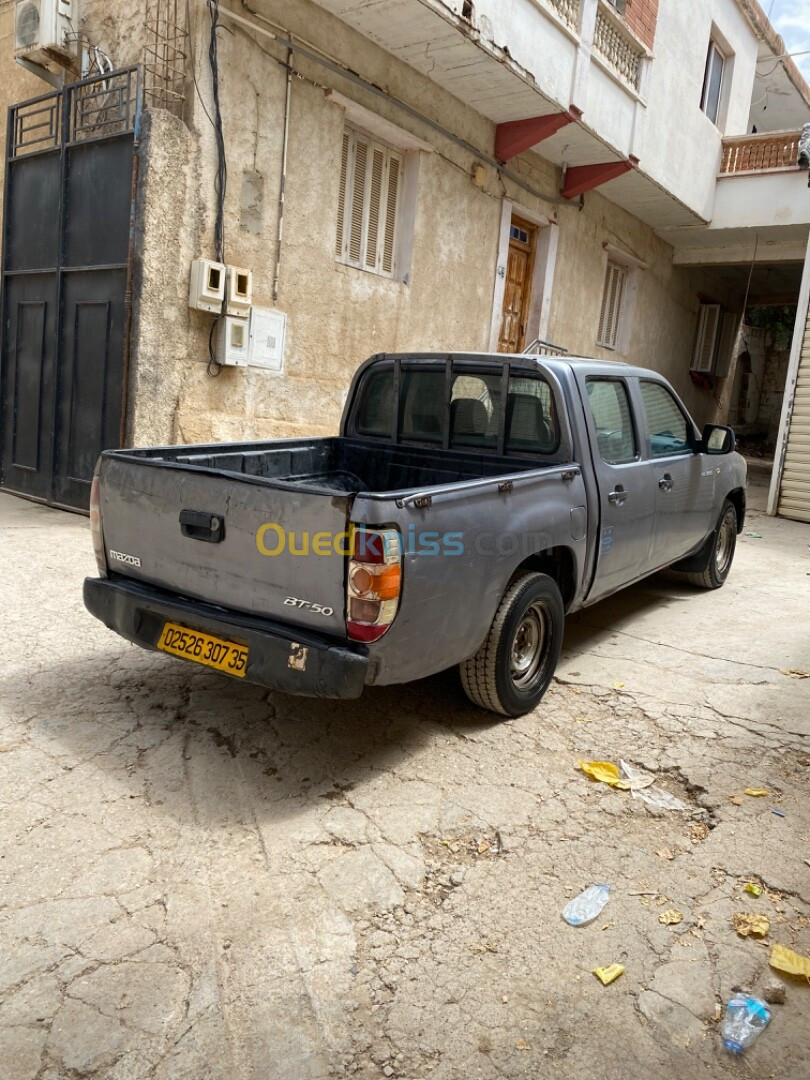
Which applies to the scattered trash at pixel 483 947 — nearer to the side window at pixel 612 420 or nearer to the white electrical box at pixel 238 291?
the side window at pixel 612 420

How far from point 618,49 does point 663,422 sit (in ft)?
26.9

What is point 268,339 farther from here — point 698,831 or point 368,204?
point 698,831

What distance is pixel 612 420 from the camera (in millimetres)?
4527

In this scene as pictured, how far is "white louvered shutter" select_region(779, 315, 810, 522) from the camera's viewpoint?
1136 centimetres

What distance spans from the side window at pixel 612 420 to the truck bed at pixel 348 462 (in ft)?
1.55

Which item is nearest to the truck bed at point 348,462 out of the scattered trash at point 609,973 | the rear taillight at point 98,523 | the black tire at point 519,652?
the rear taillight at point 98,523

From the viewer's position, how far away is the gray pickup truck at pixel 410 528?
9.28ft

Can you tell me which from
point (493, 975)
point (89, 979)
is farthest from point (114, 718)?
point (493, 975)

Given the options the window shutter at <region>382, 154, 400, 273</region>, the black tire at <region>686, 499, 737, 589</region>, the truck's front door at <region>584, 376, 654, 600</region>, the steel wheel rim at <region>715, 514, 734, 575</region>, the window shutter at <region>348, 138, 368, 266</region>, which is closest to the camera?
the truck's front door at <region>584, 376, 654, 600</region>

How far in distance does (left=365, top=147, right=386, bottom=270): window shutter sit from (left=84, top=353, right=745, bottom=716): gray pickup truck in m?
4.82

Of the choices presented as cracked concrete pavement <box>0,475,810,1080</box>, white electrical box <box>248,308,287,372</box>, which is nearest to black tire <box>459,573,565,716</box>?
cracked concrete pavement <box>0,475,810,1080</box>

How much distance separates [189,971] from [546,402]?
3.01 m

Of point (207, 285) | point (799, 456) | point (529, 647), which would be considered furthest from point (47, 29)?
point (799, 456)

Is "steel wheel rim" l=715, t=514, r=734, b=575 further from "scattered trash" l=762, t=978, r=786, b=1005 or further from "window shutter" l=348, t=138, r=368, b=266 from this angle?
"window shutter" l=348, t=138, r=368, b=266
